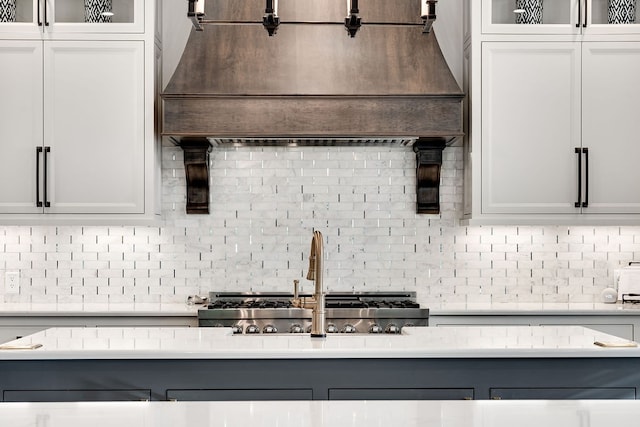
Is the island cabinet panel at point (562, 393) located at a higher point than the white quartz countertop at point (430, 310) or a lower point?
lower

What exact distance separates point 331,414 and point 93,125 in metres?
3.42

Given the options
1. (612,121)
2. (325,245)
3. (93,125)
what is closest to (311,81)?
(325,245)

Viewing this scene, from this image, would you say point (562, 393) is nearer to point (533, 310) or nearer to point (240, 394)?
point (240, 394)

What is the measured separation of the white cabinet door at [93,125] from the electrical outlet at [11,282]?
2.55ft

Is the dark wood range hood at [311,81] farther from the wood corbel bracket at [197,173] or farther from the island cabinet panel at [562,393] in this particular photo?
the island cabinet panel at [562,393]

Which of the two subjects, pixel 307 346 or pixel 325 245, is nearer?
pixel 307 346

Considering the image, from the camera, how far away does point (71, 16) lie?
14.4 ft

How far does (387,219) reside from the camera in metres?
4.82

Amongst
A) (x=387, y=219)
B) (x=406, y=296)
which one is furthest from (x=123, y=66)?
(x=406, y=296)

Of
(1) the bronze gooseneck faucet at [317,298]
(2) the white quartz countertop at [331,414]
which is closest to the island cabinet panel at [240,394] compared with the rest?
(1) the bronze gooseneck faucet at [317,298]

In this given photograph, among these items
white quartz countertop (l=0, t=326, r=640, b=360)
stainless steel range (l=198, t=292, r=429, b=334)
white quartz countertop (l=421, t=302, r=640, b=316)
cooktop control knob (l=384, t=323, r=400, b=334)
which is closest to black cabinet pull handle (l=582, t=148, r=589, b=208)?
white quartz countertop (l=421, t=302, r=640, b=316)

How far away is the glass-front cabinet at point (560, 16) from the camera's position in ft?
14.5

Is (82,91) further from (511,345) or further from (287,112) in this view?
(511,345)

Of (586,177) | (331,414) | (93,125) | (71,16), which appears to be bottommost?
(331,414)
